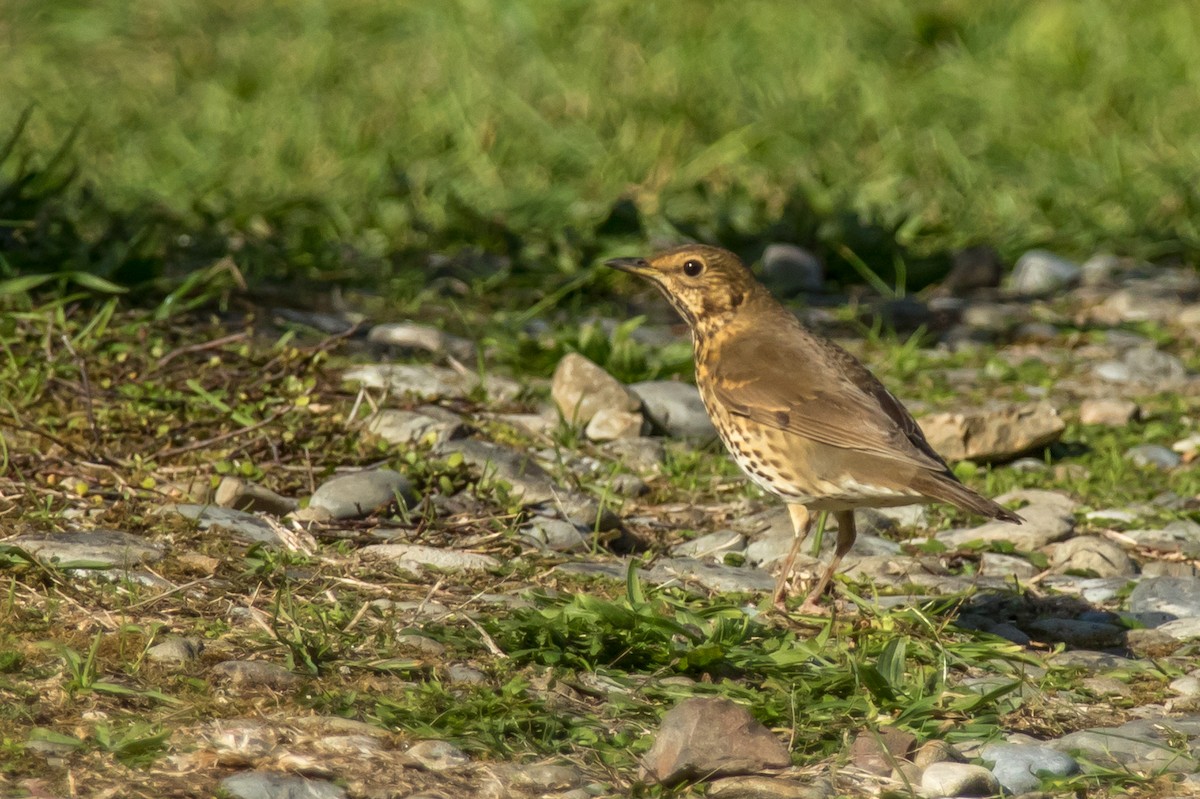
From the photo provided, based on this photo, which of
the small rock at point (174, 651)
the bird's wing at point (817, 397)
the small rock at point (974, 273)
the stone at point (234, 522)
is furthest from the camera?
the small rock at point (974, 273)

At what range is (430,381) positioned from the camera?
693 centimetres

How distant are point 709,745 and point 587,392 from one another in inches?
120

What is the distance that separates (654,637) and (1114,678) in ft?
4.18

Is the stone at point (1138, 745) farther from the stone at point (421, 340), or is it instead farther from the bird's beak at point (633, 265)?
the stone at point (421, 340)

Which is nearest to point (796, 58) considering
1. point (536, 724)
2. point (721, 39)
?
point (721, 39)

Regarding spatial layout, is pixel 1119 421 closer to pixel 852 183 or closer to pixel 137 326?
pixel 852 183

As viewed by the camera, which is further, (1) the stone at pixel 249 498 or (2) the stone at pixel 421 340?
(2) the stone at pixel 421 340

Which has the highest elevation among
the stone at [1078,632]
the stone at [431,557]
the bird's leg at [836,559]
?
the stone at [431,557]

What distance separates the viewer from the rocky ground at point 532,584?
379 centimetres

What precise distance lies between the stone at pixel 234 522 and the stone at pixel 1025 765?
2099 mm

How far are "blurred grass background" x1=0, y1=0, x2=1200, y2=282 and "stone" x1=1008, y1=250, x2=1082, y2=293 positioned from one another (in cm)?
23

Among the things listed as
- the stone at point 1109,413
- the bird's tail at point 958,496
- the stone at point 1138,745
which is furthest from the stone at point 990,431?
the stone at point 1138,745

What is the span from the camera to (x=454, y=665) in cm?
421

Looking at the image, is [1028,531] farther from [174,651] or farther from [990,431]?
[174,651]
